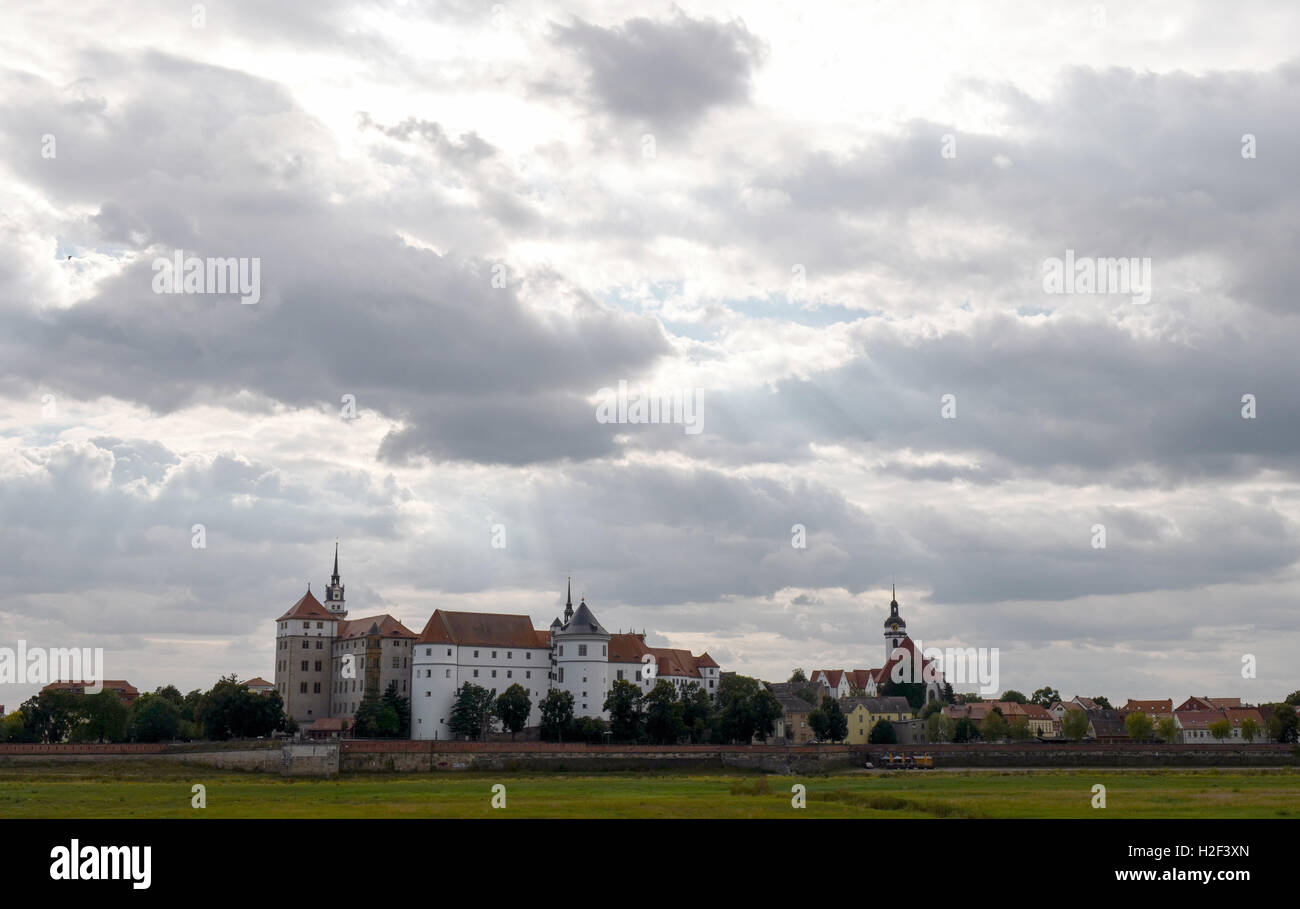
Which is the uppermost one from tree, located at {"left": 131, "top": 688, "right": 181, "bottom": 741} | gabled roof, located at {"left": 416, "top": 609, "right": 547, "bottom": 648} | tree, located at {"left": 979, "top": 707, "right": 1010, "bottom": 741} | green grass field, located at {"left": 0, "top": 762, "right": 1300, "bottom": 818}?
gabled roof, located at {"left": 416, "top": 609, "right": 547, "bottom": 648}

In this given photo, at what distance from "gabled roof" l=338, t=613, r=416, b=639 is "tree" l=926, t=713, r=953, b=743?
223 feet

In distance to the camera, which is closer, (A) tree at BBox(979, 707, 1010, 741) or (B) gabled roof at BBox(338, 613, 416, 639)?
(B) gabled roof at BBox(338, 613, 416, 639)

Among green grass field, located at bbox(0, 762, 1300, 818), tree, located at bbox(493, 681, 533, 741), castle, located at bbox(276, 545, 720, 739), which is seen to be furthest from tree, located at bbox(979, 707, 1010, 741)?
tree, located at bbox(493, 681, 533, 741)

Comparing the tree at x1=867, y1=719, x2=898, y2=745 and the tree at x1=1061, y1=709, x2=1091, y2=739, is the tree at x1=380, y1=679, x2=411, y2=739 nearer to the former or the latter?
the tree at x1=867, y1=719, x2=898, y2=745

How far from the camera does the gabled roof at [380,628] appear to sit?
5679 inches

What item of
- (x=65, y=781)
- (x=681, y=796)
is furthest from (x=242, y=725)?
(x=681, y=796)

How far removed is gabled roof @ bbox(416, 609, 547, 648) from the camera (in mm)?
135875

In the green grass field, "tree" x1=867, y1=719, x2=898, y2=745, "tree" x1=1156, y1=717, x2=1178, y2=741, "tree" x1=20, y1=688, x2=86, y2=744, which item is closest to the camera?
the green grass field

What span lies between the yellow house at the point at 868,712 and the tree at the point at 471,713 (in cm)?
6151
